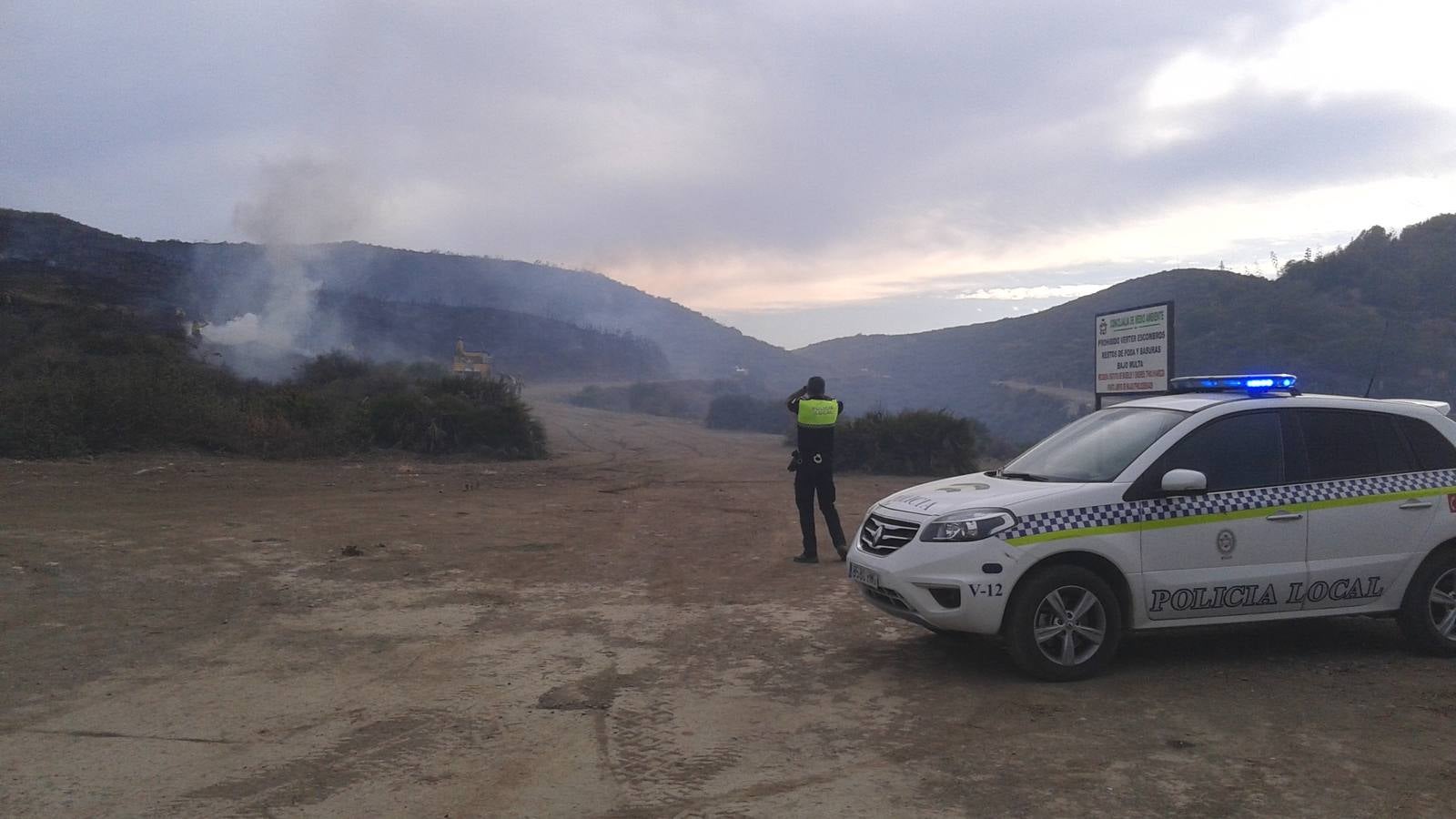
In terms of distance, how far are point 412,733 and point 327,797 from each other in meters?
0.84

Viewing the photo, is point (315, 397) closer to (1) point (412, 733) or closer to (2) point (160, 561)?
(2) point (160, 561)

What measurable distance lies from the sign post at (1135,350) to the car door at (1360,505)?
457 cm

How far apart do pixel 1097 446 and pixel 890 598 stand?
1794 mm

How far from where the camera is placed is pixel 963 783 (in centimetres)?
434

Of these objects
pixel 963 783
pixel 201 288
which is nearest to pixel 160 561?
pixel 963 783

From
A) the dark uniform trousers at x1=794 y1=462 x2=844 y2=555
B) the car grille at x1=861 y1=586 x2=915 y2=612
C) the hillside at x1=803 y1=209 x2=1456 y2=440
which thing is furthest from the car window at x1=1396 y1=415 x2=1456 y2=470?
the hillside at x1=803 y1=209 x2=1456 y2=440

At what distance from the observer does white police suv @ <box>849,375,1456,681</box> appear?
585 centimetres

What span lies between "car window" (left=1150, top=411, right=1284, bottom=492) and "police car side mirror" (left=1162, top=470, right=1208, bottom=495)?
0.40 ft

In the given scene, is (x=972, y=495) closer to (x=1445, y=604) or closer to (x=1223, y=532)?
(x=1223, y=532)

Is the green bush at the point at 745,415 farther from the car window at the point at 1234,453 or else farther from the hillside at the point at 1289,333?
the car window at the point at 1234,453

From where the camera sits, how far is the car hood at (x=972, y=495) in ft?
19.7

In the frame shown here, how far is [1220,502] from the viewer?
613cm

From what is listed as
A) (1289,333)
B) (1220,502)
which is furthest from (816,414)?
(1289,333)

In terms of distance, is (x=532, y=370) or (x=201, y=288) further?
(x=532, y=370)
